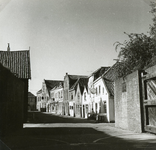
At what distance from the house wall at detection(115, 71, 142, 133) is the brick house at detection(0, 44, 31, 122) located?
9.96m

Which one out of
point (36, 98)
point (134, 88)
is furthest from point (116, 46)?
point (36, 98)

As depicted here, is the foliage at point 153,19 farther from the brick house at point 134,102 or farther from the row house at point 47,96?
the row house at point 47,96

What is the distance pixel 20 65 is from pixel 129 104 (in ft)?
43.3

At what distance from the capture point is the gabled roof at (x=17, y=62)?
22.7 meters

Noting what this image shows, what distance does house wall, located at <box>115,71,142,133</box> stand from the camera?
13.0 m

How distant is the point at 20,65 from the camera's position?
23.5 meters

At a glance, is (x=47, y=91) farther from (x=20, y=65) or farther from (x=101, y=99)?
(x=20, y=65)

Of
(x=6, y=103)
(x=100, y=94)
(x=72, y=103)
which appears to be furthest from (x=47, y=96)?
(x=6, y=103)

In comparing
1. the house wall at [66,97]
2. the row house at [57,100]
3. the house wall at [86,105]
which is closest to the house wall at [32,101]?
the row house at [57,100]

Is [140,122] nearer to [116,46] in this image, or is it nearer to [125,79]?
[125,79]

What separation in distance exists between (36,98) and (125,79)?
6577 cm

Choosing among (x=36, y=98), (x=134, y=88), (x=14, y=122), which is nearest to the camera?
(x=134, y=88)

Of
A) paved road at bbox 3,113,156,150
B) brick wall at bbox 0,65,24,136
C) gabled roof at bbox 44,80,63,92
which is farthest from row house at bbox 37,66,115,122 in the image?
brick wall at bbox 0,65,24,136

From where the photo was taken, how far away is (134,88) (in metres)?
13.2
